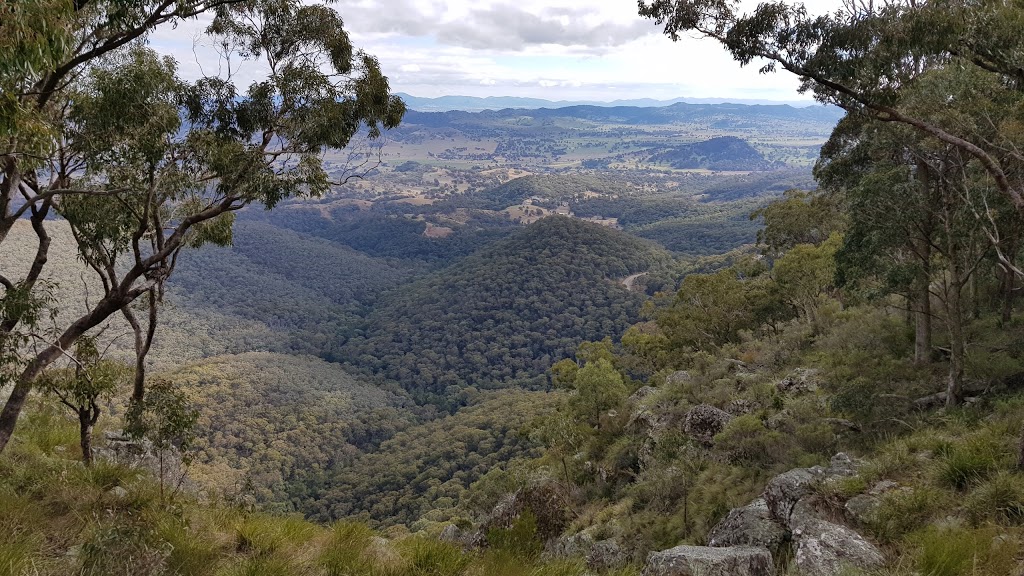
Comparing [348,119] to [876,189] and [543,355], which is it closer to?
[876,189]

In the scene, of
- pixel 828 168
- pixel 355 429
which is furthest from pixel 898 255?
pixel 355 429

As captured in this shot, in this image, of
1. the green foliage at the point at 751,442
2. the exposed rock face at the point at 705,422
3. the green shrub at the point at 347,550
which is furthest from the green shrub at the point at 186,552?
the exposed rock face at the point at 705,422

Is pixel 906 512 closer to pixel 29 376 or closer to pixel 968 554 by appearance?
pixel 968 554

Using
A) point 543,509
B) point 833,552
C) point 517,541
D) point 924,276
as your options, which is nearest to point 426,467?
point 543,509

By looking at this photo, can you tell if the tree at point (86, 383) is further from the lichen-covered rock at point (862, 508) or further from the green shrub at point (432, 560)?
the lichen-covered rock at point (862, 508)

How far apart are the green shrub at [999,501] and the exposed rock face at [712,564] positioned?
2138mm

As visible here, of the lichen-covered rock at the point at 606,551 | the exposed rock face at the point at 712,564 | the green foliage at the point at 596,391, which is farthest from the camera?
the green foliage at the point at 596,391

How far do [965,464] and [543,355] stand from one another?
92.9 meters

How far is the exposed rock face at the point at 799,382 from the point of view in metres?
14.6

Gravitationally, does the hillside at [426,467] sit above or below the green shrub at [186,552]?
below

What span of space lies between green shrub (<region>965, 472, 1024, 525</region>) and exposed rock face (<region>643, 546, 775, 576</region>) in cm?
214

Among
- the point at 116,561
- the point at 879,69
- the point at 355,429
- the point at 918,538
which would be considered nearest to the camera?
the point at 116,561

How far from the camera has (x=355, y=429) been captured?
2940 inches

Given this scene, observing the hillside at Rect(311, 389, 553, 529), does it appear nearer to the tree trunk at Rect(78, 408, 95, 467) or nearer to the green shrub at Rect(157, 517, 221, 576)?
the tree trunk at Rect(78, 408, 95, 467)
